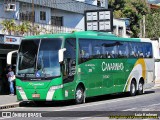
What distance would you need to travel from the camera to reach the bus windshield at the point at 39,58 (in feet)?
67.4

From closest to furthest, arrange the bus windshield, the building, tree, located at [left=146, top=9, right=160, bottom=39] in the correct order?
the bus windshield → the building → tree, located at [left=146, top=9, right=160, bottom=39]

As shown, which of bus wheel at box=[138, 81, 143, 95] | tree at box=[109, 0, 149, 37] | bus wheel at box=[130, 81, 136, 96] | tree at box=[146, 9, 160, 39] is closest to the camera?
bus wheel at box=[130, 81, 136, 96]

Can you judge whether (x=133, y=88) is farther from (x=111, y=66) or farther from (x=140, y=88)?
(x=111, y=66)

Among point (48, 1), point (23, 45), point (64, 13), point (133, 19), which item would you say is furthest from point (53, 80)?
point (133, 19)

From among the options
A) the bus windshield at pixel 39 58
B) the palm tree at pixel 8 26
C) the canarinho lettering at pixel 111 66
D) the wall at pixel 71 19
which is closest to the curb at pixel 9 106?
the bus windshield at pixel 39 58

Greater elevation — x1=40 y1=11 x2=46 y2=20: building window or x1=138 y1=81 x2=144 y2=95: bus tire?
x1=40 y1=11 x2=46 y2=20: building window

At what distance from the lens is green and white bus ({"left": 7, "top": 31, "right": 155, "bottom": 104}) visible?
20.6 metres

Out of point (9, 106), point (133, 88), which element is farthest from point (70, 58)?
point (133, 88)

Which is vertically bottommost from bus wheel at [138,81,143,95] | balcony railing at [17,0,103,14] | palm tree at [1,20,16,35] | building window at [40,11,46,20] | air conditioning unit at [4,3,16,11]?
bus wheel at [138,81,143,95]

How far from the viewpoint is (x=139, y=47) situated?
28219 millimetres

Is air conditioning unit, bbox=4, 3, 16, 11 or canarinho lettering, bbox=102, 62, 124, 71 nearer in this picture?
canarinho lettering, bbox=102, 62, 124, 71

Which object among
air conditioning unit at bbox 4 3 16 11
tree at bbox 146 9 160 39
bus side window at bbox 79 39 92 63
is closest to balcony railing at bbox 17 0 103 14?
air conditioning unit at bbox 4 3 16 11

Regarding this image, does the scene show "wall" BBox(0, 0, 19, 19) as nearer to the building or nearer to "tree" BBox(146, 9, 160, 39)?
the building

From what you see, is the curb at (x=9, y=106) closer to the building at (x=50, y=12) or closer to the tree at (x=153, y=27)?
the building at (x=50, y=12)
